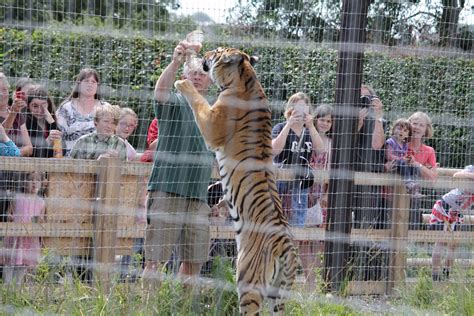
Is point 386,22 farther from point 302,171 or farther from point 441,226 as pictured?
point 441,226

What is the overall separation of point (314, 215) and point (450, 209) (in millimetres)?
1235

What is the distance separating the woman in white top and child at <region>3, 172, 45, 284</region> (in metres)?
0.44

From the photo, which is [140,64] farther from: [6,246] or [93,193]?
[6,246]

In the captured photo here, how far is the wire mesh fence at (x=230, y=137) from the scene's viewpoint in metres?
5.50

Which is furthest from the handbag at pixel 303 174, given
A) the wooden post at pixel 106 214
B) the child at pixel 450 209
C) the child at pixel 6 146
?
the child at pixel 6 146

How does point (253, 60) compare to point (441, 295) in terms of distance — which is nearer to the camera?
point (253, 60)

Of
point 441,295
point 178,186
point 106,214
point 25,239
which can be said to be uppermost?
point 178,186

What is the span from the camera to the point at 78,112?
5.91 meters

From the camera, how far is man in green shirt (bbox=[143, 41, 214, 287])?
577 cm

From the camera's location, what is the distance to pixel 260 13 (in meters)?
5.93

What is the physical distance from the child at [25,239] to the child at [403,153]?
264 cm

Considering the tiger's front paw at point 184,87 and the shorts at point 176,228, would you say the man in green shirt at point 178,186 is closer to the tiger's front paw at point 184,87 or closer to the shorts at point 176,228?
the shorts at point 176,228

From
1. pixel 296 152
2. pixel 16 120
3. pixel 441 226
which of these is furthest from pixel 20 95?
pixel 441 226

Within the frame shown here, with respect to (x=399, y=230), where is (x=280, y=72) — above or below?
above
